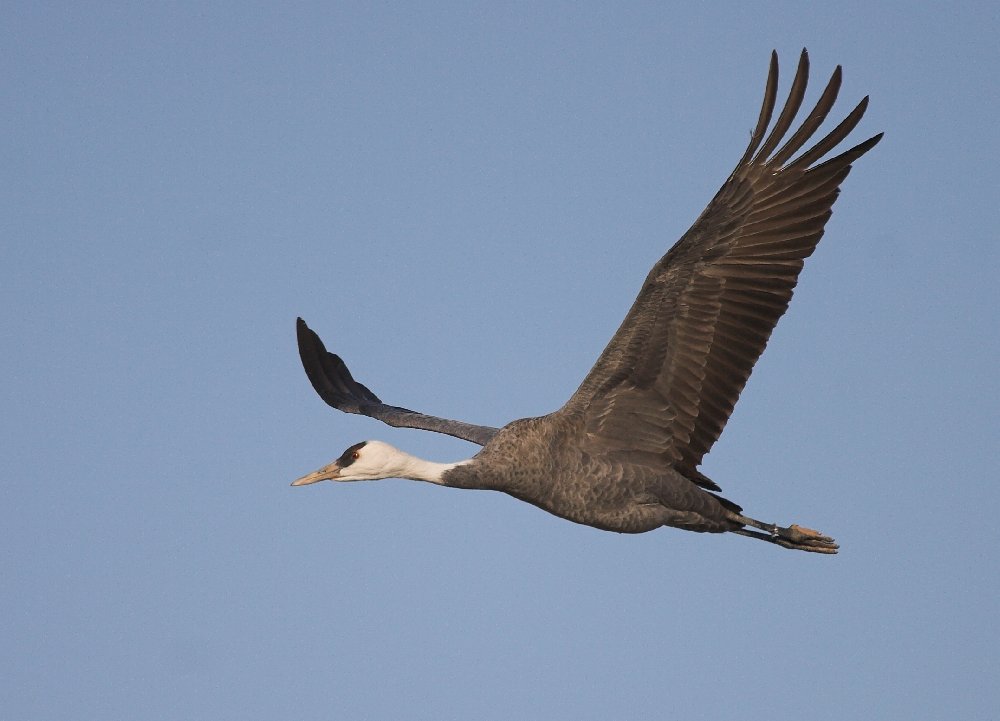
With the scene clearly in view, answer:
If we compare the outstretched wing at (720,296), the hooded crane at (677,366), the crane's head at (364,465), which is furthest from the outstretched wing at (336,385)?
the outstretched wing at (720,296)

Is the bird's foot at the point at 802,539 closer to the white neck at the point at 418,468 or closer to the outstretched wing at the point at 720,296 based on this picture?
the outstretched wing at the point at 720,296

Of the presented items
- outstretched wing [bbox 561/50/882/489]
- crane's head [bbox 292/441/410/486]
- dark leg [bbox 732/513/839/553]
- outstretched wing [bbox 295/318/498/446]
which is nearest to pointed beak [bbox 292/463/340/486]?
crane's head [bbox 292/441/410/486]

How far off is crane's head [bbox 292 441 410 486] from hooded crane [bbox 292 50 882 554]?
0.01 meters

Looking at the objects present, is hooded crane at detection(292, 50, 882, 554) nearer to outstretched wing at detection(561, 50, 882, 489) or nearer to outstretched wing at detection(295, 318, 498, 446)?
outstretched wing at detection(561, 50, 882, 489)

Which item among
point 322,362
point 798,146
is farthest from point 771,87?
point 322,362

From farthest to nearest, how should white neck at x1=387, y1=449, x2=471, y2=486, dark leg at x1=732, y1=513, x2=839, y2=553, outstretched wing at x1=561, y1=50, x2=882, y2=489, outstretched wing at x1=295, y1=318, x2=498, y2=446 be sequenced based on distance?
1. outstretched wing at x1=295, y1=318, x2=498, y2=446
2. dark leg at x1=732, y1=513, x2=839, y2=553
3. white neck at x1=387, y1=449, x2=471, y2=486
4. outstretched wing at x1=561, y1=50, x2=882, y2=489

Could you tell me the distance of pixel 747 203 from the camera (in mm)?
14234

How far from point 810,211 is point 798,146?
647 mm

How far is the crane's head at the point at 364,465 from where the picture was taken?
14.6 metres

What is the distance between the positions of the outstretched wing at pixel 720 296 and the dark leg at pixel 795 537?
170 cm

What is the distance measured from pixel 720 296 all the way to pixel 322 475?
4.33 metres

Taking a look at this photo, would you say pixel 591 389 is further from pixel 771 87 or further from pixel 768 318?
pixel 771 87

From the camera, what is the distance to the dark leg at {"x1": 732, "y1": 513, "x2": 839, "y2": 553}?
15703mm

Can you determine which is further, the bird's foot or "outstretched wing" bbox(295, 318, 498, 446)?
"outstretched wing" bbox(295, 318, 498, 446)
